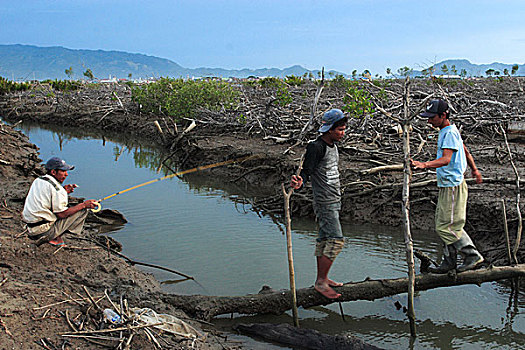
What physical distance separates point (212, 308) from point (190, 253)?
90.1 inches

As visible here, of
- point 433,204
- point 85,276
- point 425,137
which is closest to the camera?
point 85,276

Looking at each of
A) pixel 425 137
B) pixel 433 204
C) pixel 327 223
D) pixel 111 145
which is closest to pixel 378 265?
pixel 433 204

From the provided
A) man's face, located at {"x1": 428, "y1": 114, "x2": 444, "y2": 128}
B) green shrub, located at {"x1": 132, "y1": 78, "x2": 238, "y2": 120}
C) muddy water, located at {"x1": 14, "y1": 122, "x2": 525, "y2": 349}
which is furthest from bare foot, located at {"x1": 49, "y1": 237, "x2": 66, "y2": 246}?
green shrub, located at {"x1": 132, "y1": 78, "x2": 238, "y2": 120}

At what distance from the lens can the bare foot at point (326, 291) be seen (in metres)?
4.70

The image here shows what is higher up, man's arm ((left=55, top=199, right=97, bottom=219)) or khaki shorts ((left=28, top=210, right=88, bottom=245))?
man's arm ((left=55, top=199, right=97, bottom=219))

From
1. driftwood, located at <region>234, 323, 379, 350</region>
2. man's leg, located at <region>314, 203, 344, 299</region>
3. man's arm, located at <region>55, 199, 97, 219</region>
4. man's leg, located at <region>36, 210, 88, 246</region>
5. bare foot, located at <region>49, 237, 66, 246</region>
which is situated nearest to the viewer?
driftwood, located at <region>234, 323, 379, 350</region>

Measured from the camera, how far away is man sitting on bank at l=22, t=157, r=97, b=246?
5137mm

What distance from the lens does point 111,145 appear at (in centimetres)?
1873

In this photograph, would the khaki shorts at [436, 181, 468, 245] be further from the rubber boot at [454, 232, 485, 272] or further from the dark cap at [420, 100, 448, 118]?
the dark cap at [420, 100, 448, 118]

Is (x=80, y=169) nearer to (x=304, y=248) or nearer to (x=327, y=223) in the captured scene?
(x=304, y=248)

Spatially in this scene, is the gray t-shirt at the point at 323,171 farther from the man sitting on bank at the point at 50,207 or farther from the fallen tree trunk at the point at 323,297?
the man sitting on bank at the point at 50,207

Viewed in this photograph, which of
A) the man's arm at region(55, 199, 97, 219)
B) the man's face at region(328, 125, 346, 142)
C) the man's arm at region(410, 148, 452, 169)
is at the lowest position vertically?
the man's arm at region(55, 199, 97, 219)

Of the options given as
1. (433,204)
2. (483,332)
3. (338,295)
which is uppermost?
(433,204)

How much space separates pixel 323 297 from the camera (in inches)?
188
